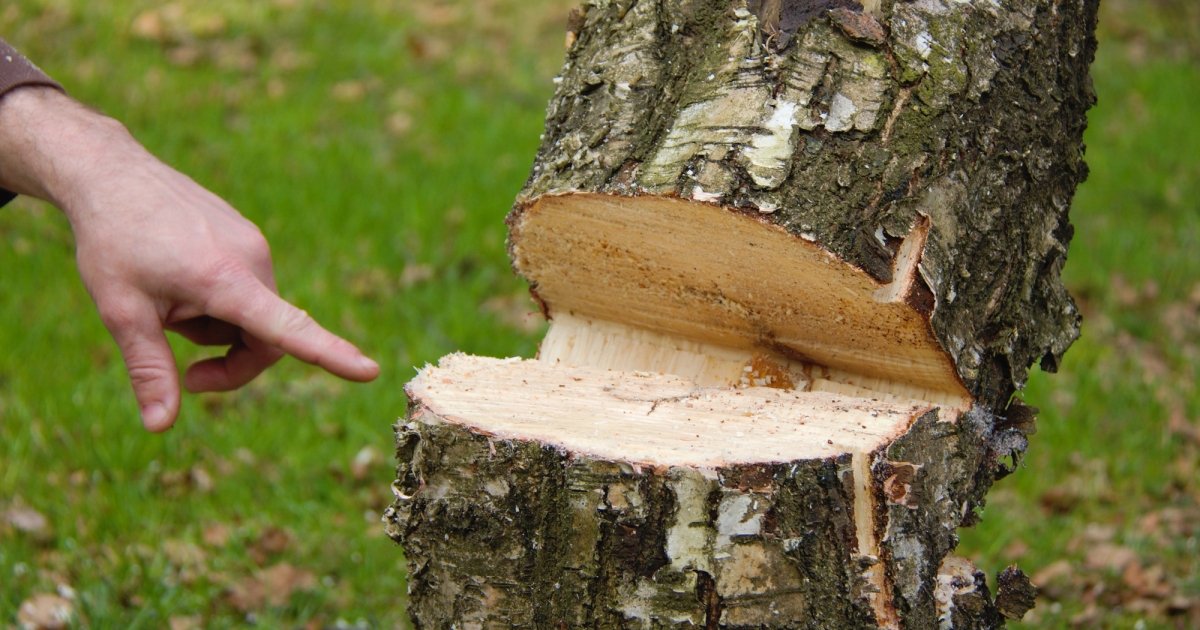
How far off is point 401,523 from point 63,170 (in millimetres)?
1007

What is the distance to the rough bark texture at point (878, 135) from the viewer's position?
5.24ft

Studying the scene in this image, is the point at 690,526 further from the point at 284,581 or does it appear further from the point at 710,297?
the point at 284,581

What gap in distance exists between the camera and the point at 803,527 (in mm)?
1492

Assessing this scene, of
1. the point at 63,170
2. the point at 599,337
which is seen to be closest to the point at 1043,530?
the point at 599,337

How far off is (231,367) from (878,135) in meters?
1.43

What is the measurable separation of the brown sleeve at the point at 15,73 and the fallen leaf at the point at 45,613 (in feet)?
3.77

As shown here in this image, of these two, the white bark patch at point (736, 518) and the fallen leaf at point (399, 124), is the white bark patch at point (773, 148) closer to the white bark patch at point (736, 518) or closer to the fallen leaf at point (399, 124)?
the white bark patch at point (736, 518)

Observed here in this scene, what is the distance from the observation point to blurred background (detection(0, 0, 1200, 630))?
263 centimetres

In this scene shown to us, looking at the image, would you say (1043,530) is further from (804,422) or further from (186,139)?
(186,139)

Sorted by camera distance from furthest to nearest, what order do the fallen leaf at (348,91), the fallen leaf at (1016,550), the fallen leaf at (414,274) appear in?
the fallen leaf at (348,91)
the fallen leaf at (414,274)
the fallen leaf at (1016,550)

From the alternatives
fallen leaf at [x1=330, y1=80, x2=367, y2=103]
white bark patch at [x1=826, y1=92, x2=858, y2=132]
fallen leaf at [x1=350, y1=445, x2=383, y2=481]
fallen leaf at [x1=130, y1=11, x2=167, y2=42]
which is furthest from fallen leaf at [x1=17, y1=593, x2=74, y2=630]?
fallen leaf at [x1=130, y1=11, x2=167, y2=42]

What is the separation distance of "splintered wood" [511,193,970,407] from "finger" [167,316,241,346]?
2.12 ft

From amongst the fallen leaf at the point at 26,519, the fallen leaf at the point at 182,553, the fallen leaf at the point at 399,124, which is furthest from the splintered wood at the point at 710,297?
the fallen leaf at the point at 399,124

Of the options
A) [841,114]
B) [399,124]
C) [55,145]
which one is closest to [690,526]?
[841,114]
